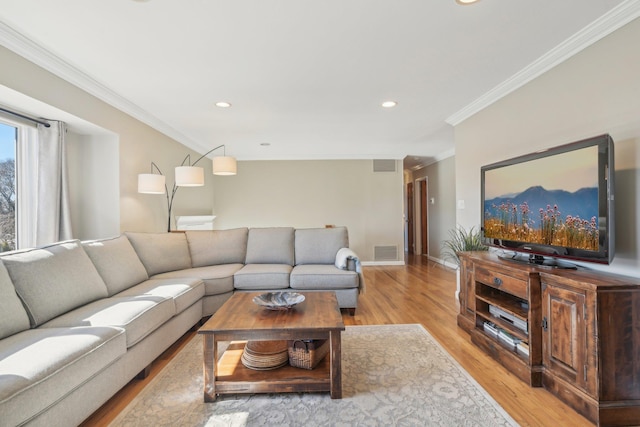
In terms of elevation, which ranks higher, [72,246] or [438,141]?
[438,141]

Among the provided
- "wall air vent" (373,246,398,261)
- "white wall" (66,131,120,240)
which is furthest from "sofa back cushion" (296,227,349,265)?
"wall air vent" (373,246,398,261)

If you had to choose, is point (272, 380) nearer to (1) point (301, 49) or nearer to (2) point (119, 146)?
(1) point (301, 49)

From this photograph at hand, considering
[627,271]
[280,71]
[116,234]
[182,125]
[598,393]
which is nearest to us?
[598,393]

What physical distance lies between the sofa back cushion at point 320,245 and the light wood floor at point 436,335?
0.73 m

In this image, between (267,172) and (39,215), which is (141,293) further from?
(267,172)

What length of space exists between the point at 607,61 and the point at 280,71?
2.31 metres

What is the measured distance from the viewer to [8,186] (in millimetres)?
2500

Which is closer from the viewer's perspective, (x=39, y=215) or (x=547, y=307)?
(x=547, y=307)

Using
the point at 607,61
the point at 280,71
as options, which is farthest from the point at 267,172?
the point at 607,61

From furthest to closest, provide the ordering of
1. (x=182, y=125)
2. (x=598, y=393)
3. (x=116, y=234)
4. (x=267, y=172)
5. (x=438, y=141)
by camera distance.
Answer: (x=267, y=172) → (x=438, y=141) → (x=182, y=125) → (x=116, y=234) → (x=598, y=393)

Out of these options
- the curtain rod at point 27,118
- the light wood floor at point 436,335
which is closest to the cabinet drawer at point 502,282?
the light wood floor at point 436,335

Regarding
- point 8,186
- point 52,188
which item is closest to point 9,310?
point 52,188

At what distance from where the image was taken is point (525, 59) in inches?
90.7

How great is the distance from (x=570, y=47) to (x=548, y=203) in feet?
3.77
